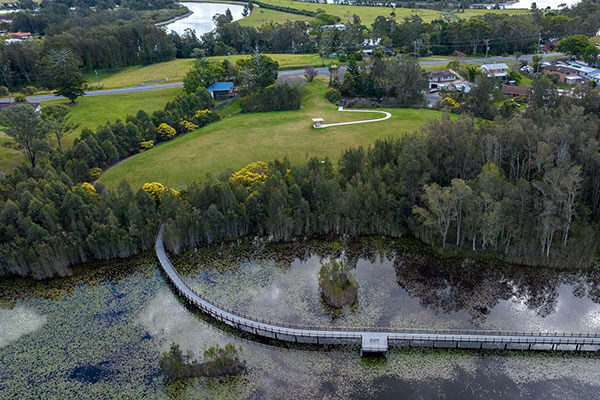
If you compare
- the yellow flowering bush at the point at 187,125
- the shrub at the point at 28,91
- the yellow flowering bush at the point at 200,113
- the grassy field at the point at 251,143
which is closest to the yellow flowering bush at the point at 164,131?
the grassy field at the point at 251,143

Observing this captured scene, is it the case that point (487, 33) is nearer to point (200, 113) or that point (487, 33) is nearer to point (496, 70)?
point (496, 70)

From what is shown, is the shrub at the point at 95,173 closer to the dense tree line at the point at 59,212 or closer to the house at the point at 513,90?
the dense tree line at the point at 59,212

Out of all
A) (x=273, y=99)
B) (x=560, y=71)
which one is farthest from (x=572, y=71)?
(x=273, y=99)

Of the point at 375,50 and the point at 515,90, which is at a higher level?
the point at 375,50

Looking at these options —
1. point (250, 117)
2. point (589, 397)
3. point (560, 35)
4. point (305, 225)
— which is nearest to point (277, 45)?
point (250, 117)

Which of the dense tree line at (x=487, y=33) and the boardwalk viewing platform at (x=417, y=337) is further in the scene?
the dense tree line at (x=487, y=33)

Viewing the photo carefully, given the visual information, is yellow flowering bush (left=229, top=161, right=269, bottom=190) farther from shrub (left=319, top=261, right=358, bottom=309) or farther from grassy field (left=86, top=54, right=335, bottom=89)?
grassy field (left=86, top=54, right=335, bottom=89)
